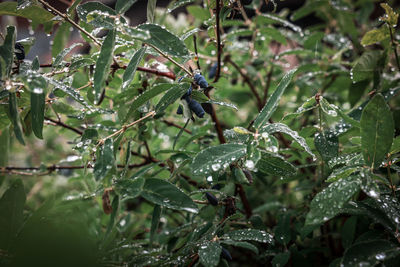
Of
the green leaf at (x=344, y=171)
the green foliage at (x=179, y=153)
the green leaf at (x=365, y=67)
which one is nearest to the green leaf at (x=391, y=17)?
the green foliage at (x=179, y=153)

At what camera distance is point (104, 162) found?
0.66 m

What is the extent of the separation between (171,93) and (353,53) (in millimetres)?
1309

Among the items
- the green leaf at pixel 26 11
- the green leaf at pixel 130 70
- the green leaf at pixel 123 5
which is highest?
the green leaf at pixel 123 5

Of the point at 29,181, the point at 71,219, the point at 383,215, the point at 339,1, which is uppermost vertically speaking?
the point at 339,1

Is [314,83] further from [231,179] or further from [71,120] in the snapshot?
[71,120]

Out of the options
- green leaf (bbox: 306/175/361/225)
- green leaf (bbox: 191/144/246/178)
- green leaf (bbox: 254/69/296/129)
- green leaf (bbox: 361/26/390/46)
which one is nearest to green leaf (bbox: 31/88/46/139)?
green leaf (bbox: 191/144/246/178)

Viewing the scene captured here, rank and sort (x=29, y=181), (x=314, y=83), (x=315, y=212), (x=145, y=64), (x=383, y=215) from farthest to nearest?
(x=29, y=181), (x=314, y=83), (x=145, y=64), (x=383, y=215), (x=315, y=212)

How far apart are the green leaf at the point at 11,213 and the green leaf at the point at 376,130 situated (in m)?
0.86

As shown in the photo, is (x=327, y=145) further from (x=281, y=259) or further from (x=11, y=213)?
(x=11, y=213)

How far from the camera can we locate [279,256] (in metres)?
0.92

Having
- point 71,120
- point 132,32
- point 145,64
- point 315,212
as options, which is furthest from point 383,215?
point 71,120

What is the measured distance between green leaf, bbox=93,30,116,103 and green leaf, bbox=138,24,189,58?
78 mm

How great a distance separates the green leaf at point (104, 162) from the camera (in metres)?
0.64

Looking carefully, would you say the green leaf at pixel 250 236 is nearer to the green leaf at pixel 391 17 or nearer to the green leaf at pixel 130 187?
the green leaf at pixel 130 187
